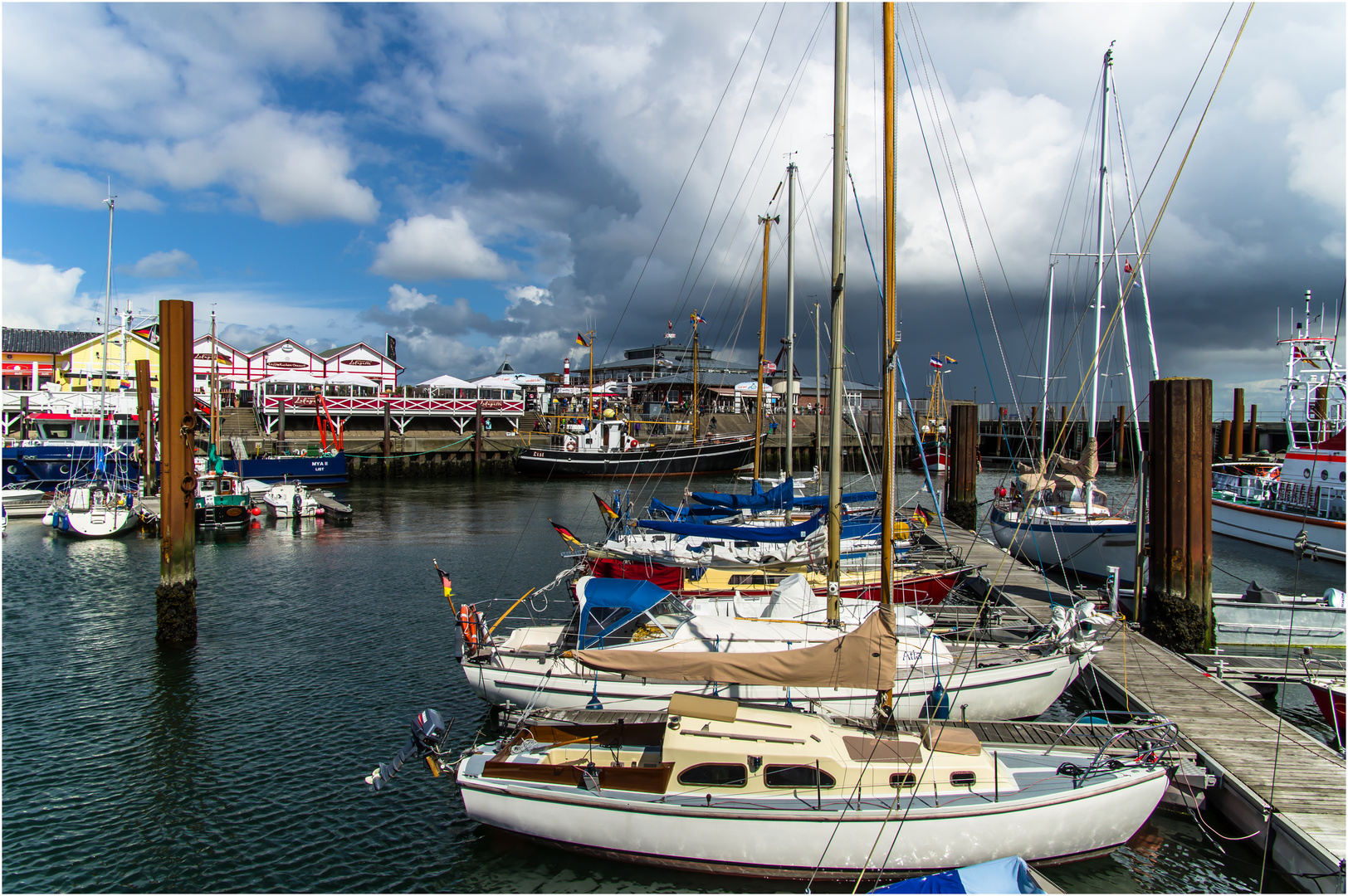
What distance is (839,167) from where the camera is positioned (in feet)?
41.7

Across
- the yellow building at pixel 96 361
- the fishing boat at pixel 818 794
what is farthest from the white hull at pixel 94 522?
the yellow building at pixel 96 361

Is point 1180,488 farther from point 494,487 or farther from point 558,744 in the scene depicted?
point 494,487

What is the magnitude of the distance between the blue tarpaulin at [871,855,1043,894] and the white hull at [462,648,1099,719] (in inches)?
178

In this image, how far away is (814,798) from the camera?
9789 mm

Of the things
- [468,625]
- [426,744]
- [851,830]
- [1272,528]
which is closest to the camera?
[851,830]

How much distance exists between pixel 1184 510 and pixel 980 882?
42.8ft

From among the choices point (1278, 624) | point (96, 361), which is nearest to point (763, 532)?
point (1278, 624)

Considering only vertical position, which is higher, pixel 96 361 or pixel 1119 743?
pixel 96 361

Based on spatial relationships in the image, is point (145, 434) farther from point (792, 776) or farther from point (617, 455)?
point (792, 776)

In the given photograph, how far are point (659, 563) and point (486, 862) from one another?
11600 millimetres

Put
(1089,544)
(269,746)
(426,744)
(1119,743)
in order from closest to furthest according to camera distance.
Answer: (426,744) → (1119,743) → (269,746) → (1089,544)

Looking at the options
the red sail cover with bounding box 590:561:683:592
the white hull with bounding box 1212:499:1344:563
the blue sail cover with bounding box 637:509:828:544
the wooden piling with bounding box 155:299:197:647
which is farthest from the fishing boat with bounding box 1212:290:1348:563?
the wooden piling with bounding box 155:299:197:647

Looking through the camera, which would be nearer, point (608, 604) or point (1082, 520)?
point (608, 604)

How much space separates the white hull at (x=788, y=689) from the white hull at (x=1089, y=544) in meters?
12.0
